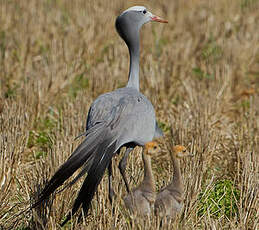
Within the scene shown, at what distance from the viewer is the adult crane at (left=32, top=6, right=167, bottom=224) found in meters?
3.28

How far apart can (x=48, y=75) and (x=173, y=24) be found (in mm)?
3381

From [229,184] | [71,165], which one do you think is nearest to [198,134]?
[229,184]

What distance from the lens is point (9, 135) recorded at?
4539 millimetres

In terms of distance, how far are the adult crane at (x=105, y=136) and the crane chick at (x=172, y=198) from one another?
34cm

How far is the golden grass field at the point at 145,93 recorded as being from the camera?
3.96 meters

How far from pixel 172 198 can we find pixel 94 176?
47cm

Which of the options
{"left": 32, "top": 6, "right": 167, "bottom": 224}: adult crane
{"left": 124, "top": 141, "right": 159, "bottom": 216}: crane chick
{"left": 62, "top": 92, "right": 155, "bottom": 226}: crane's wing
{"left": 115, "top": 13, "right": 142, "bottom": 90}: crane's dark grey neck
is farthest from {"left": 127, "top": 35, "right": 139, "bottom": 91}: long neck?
{"left": 124, "top": 141, "right": 159, "bottom": 216}: crane chick

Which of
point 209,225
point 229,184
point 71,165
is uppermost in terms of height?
point 71,165

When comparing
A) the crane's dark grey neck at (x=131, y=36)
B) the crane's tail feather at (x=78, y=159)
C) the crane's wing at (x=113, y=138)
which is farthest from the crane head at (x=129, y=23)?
the crane's tail feather at (x=78, y=159)

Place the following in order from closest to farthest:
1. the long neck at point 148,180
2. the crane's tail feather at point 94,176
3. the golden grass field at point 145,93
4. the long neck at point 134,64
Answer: the crane's tail feather at point 94,176
the long neck at point 148,180
the golden grass field at point 145,93
the long neck at point 134,64

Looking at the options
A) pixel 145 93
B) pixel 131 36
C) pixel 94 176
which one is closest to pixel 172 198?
pixel 94 176

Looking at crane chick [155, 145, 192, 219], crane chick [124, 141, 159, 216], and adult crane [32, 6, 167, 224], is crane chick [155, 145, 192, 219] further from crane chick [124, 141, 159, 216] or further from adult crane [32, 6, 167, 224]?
adult crane [32, 6, 167, 224]

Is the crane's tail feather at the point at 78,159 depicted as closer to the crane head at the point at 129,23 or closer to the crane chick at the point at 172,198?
the crane chick at the point at 172,198

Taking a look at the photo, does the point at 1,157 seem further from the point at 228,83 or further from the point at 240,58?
the point at 240,58
